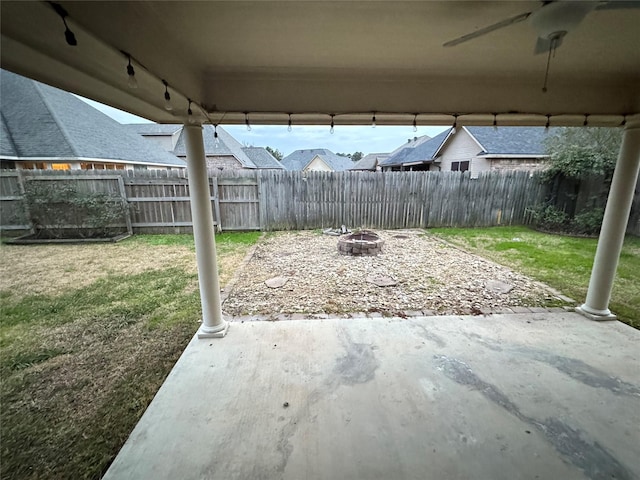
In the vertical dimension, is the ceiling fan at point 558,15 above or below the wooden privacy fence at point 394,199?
above

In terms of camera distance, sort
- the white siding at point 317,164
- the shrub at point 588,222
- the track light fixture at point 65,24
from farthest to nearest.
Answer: the white siding at point 317,164 → the shrub at point 588,222 → the track light fixture at point 65,24

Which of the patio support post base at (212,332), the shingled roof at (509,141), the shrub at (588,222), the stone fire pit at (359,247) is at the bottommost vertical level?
the patio support post base at (212,332)

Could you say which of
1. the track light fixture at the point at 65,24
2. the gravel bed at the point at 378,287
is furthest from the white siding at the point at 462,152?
the track light fixture at the point at 65,24

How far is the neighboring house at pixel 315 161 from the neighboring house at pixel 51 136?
1691 cm

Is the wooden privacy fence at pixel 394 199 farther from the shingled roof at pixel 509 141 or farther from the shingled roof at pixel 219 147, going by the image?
the shingled roof at pixel 219 147

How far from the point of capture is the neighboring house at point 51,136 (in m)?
6.48

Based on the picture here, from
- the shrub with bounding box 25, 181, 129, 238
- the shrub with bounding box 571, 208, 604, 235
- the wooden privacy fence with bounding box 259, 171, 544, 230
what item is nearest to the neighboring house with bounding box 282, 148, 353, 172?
the wooden privacy fence with bounding box 259, 171, 544, 230

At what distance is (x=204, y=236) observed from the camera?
2.44 metres

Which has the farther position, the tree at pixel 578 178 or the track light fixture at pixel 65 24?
the tree at pixel 578 178

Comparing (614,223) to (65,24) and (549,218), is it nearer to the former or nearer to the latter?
(65,24)

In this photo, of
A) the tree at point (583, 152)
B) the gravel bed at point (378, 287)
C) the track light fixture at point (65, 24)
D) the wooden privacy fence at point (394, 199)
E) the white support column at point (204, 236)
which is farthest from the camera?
the wooden privacy fence at point (394, 199)

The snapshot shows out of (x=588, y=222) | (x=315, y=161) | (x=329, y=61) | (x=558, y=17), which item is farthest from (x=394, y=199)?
(x=315, y=161)

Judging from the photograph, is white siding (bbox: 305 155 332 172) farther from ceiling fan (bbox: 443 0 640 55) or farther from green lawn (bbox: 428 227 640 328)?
ceiling fan (bbox: 443 0 640 55)

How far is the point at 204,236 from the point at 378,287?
2193 millimetres
